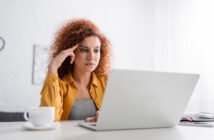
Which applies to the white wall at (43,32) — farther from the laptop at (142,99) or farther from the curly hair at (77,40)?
the laptop at (142,99)

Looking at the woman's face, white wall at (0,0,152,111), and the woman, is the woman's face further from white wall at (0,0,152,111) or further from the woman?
white wall at (0,0,152,111)

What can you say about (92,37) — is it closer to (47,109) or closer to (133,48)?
(47,109)

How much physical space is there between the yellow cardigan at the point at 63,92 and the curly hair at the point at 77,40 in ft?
0.25

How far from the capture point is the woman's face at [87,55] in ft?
5.88

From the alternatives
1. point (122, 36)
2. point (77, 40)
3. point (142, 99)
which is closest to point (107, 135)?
point (142, 99)

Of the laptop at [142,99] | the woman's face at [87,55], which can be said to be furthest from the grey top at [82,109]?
the laptop at [142,99]

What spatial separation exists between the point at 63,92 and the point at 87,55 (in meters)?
0.30

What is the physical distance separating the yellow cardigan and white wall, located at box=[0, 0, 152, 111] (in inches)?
70.9

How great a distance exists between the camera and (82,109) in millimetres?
1730

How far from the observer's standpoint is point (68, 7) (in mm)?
3807

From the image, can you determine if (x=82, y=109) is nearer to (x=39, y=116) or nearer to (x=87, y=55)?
(x=87, y=55)

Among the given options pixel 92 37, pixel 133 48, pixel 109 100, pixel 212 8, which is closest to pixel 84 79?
pixel 92 37

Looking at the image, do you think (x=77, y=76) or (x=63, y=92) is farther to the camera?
(x=77, y=76)

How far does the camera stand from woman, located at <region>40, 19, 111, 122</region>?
1574 mm
